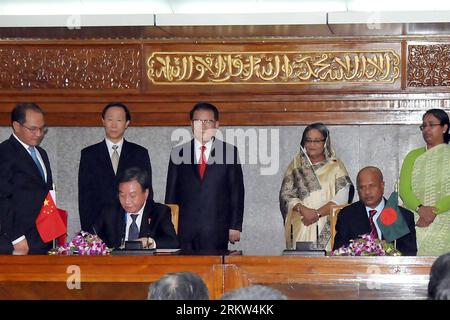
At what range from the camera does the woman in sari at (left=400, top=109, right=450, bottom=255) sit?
208 inches

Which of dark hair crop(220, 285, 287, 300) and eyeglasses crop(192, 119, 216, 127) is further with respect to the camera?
eyeglasses crop(192, 119, 216, 127)

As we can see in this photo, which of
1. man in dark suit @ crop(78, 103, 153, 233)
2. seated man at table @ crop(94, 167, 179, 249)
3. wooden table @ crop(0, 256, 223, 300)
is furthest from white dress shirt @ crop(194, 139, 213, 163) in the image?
wooden table @ crop(0, 256, 223, 300)

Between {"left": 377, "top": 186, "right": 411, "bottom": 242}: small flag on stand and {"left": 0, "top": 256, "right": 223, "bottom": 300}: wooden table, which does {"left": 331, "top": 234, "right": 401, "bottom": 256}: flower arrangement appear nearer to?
{"left": 377, "top": 186, "right": 411, "bottom": 242}: small flag on stand

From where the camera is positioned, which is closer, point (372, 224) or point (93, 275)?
point (93, 275)

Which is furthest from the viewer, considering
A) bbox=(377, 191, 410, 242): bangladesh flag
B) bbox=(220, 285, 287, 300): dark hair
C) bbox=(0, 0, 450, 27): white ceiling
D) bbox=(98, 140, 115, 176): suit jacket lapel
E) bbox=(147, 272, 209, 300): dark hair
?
bbox=(0, 0, 450, 27): white ceiling

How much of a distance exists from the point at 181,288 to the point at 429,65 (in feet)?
14.8

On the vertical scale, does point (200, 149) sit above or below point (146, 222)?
above

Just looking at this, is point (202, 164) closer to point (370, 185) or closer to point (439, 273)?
point (370, 185)

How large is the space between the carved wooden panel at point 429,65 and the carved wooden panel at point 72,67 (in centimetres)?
186

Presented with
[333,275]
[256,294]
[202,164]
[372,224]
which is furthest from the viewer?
[202,164]

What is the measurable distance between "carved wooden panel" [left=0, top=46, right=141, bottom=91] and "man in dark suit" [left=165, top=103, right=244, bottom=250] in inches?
47.2

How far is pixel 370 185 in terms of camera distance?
469 centimetres

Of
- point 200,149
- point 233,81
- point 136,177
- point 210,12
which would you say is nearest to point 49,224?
point 136,177
